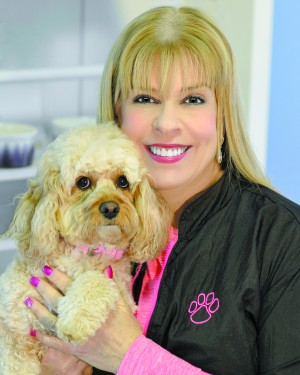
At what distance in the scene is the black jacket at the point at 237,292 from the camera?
1522mm

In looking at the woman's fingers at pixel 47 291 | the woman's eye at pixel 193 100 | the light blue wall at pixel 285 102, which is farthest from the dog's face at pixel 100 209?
the light blue wall at pixel 285 102

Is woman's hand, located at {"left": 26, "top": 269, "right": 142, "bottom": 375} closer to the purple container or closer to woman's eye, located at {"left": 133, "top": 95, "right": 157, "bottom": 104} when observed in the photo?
woman's eye, located at {"left": 133, "top": 95, "right": 157, "bottom": 104}

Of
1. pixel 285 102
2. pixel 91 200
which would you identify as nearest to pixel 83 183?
pixel 91 200

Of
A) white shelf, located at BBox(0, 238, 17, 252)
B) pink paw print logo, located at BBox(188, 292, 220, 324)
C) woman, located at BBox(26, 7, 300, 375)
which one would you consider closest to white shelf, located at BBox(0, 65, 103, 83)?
white shelf, located at BBox(0, 238, 17, 252)

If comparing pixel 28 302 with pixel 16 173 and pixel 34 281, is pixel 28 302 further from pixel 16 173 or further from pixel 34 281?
pixel 16 173

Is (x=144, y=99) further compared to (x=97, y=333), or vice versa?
(x=144, y=99)

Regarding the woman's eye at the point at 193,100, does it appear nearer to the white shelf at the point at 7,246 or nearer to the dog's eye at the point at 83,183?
the dog's eye at the point at 83,183

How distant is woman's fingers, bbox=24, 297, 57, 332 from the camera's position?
62.1 inches

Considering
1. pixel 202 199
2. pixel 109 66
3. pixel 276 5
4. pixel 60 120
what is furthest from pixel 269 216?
pixel 276 5

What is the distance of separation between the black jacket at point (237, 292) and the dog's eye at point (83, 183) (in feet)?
0.83

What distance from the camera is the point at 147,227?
65.2 inches

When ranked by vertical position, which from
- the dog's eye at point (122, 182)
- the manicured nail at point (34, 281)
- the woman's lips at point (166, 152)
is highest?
the woman's lips at point (166, 152)

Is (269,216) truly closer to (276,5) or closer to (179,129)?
(179,129)

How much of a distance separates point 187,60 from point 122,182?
1.05ft
